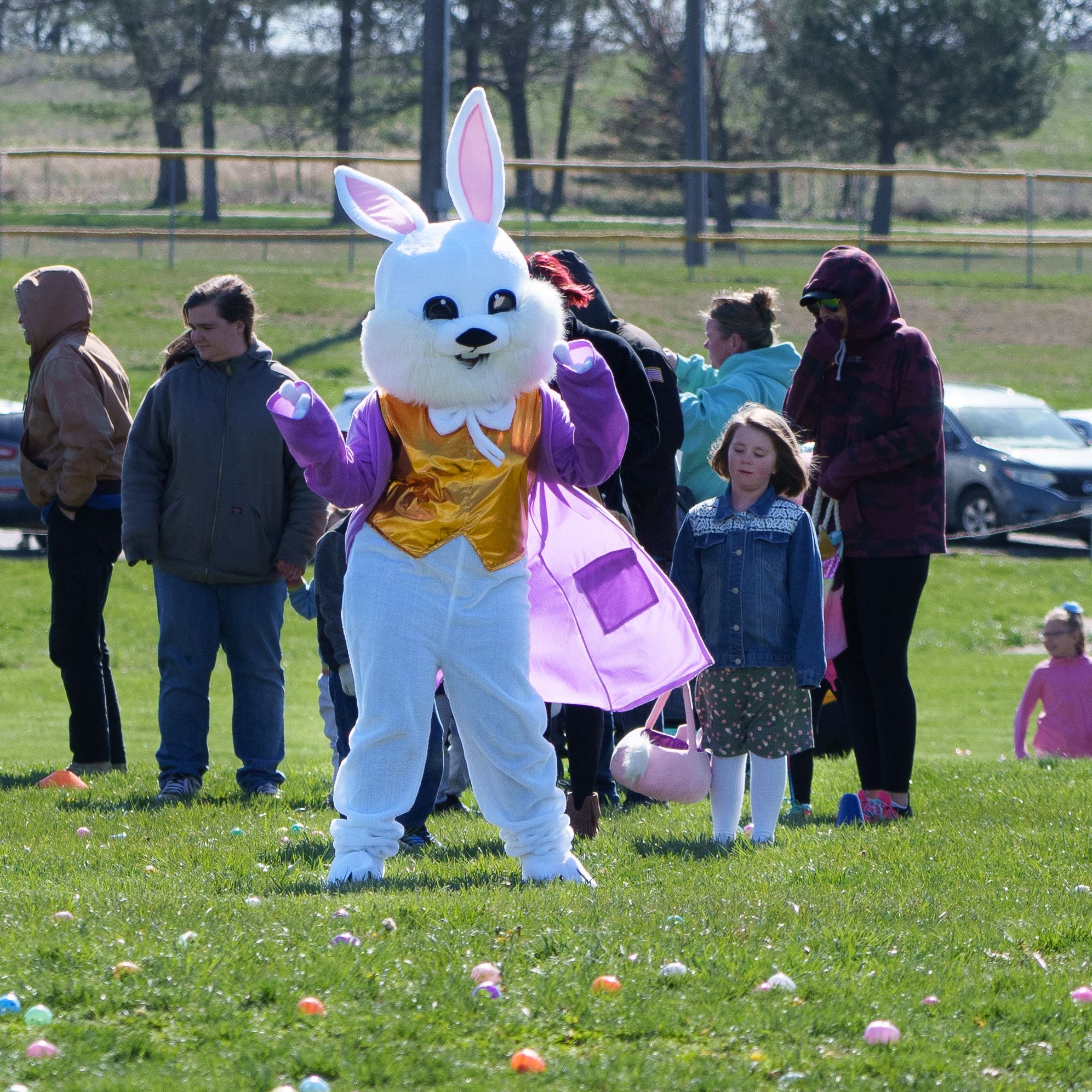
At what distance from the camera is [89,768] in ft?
23.9

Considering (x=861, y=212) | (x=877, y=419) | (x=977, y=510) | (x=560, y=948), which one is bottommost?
(x=977, y=510)

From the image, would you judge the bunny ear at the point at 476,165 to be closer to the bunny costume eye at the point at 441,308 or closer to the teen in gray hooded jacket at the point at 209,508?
the bunny costume eye at the point at 441,308

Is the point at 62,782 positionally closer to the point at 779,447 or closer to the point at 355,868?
the point at 355,868

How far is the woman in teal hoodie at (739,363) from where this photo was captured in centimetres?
671

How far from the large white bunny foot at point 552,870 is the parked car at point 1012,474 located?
1263 cm

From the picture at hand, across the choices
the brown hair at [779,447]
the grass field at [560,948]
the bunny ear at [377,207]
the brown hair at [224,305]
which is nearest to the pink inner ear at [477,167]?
the bunny ear at [377,207]

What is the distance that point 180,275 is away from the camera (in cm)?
2597

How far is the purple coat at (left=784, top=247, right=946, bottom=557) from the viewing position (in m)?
5.75

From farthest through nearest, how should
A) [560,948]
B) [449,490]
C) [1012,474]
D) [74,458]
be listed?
[1012,474], [74,458], [449,490], [560,948]

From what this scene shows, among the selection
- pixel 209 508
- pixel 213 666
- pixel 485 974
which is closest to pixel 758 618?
pixel 485 974

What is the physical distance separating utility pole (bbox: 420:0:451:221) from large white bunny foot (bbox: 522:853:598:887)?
43.8 feet

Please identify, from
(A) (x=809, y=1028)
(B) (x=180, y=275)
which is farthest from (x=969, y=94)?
(A) (x=809, y=1028)

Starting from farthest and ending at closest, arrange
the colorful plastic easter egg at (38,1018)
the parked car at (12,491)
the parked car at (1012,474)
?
the parked car at (1012,474), the parked car at (12,491), the colorful plastic easter egg at (38,1018)

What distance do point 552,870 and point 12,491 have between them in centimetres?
1181
